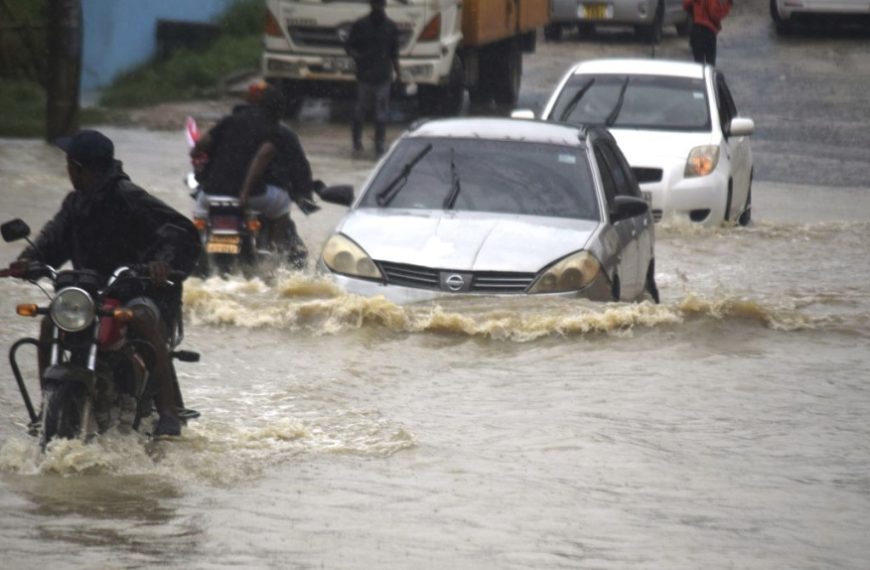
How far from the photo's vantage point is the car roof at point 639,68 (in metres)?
17.9

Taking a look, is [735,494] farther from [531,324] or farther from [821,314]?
[821,314]

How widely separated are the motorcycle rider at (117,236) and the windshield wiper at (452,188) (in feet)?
12.8

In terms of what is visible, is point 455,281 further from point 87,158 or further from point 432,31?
point 432,31

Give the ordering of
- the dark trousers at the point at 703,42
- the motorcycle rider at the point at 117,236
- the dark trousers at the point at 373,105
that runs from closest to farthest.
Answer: the motorcycle rider at the point at 117,236, the dark trousers at the point at 373,105, the dark trousers at the point at 703,42

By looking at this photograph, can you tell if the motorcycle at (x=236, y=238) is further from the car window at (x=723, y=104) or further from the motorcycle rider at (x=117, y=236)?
the car window at (x=723, y=104)

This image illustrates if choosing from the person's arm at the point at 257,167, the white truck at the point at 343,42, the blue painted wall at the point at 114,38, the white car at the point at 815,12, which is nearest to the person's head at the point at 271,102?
the person's arm at the point at 257,167

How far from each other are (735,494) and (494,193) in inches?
164

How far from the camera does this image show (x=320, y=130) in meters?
24.9

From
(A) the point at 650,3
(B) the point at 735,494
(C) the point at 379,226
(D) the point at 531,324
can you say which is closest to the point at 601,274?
(D) the point at 531,324

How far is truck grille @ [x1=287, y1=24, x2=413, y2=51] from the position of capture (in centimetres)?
2377

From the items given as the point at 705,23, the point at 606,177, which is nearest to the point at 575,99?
the point at 606,177

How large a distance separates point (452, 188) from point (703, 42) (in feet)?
53.1

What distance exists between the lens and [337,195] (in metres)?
11.8

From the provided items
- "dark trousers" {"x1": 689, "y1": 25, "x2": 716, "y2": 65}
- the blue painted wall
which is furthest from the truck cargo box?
the blue painted wall
